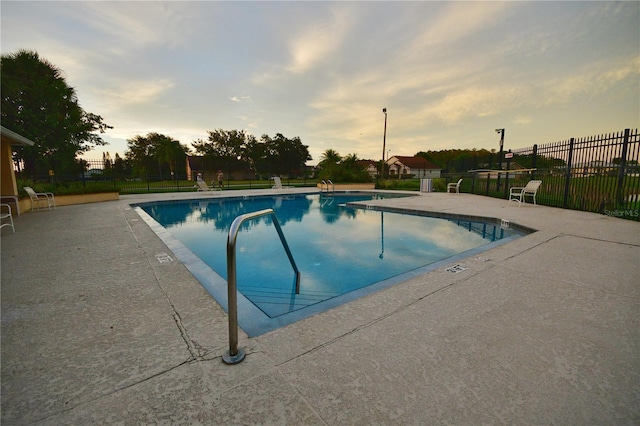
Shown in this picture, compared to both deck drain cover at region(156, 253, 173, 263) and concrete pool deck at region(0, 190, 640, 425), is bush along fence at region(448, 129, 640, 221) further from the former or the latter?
deck drain cover at region(156, 253, 173, 263)

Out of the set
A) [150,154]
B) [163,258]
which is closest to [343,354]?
[163,258]

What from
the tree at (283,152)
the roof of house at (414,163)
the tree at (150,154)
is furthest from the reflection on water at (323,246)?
the tree at (150,154)

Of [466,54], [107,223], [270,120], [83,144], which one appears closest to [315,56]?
[466,54]

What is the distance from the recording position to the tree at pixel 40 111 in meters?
18.6

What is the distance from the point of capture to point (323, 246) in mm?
6000

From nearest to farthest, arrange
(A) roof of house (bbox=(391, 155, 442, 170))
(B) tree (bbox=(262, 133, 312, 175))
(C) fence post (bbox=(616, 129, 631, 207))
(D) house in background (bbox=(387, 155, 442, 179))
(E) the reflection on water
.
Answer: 1. (E) the reflection on water
2. (C) fence post (bbox=(616, 129, 631, 207))
3. (D) house in background (bbox=(387, 155, 442, 179))
4. (B) tree (bbox=(262, 133, 312, 175))
5. (A) roof of house (bbox=(391, 155, 442, 170))

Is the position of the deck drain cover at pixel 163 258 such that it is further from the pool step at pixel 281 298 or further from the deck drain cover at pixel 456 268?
the deck drain cover at pixel 456 268

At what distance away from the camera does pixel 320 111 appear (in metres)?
21.1

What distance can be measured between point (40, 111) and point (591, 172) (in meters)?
32.2

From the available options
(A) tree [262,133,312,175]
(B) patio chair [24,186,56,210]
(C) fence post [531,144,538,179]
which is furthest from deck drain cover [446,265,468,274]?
(A) tree [262,133,312,175]

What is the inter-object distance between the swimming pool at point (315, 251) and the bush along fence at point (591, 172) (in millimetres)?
3463

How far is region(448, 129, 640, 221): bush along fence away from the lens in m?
6.39

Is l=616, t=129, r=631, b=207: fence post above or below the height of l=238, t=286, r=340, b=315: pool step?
above

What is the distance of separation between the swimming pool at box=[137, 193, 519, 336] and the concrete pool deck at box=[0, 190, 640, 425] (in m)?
0.35
